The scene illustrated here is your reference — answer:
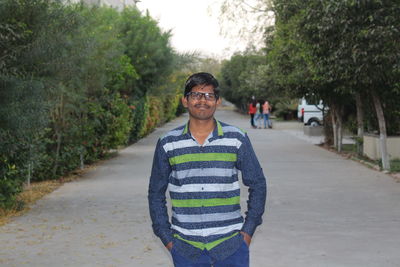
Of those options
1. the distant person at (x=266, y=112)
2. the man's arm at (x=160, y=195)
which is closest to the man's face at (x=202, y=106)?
the man's arm at (x=160, y=195)

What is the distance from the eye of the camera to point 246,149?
3.91 meters

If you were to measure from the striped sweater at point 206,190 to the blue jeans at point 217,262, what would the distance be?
0.07ft

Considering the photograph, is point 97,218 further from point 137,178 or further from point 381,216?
point 137,178

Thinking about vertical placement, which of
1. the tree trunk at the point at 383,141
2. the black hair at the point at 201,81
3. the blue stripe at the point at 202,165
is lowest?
the tree trunk at the point at 383,141

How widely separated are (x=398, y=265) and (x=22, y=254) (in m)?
3.84

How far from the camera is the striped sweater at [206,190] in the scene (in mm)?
3811

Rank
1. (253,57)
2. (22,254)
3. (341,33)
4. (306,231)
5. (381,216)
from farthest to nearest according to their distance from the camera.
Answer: (253,57) < (341,33) < (381,216) < (306,231) < (22,254)

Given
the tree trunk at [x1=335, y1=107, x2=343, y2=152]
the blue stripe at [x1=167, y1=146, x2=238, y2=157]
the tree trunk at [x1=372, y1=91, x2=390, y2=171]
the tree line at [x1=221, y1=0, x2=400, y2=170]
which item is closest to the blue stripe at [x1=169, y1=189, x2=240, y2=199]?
the blue stripe at [x1=167, y1=146, x2=238, y2=157]

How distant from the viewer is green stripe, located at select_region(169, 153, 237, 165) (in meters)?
3.84

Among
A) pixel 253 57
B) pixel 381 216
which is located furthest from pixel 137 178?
pixel 253 57

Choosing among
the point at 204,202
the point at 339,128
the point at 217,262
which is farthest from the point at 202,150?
the point at 339,128

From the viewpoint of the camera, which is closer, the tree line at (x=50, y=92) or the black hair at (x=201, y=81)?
the black hair at (x=201, y=81)

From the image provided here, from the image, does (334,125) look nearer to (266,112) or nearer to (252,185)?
(266,112)

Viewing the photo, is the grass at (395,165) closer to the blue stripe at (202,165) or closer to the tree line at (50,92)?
the tree line at (50,92)
